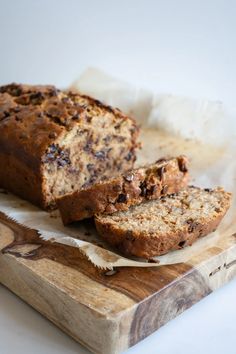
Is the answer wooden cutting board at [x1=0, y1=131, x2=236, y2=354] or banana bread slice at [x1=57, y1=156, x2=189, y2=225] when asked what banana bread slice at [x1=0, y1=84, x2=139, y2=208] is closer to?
banana bread slice at [x1=57, y1=156, x2=189, y2=225]

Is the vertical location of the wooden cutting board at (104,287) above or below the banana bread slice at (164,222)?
below

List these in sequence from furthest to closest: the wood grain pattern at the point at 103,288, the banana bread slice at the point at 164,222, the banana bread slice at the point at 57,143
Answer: the banana bread slice at the point at 57,143 → the banana bread slice at the point at 164,222 → the wood grain pattern at the point at 103,288

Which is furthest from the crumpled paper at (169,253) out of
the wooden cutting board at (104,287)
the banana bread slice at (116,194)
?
the banana bread slice at (116,194)

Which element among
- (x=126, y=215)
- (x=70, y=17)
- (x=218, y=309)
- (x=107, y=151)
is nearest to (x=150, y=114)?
(x=107, y=151)

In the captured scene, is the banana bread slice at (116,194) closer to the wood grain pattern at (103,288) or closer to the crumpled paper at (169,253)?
the crumpled paper at (169,253)

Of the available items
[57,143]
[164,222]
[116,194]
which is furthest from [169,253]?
[57,143]

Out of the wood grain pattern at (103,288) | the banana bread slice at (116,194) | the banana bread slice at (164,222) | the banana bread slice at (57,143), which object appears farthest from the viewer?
the banana bread slice at (57,143)

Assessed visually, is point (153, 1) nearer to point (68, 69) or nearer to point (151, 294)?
point (68, 69)

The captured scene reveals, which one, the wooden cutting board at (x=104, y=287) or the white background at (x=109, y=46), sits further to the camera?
the white background at (x=109, y=46)
